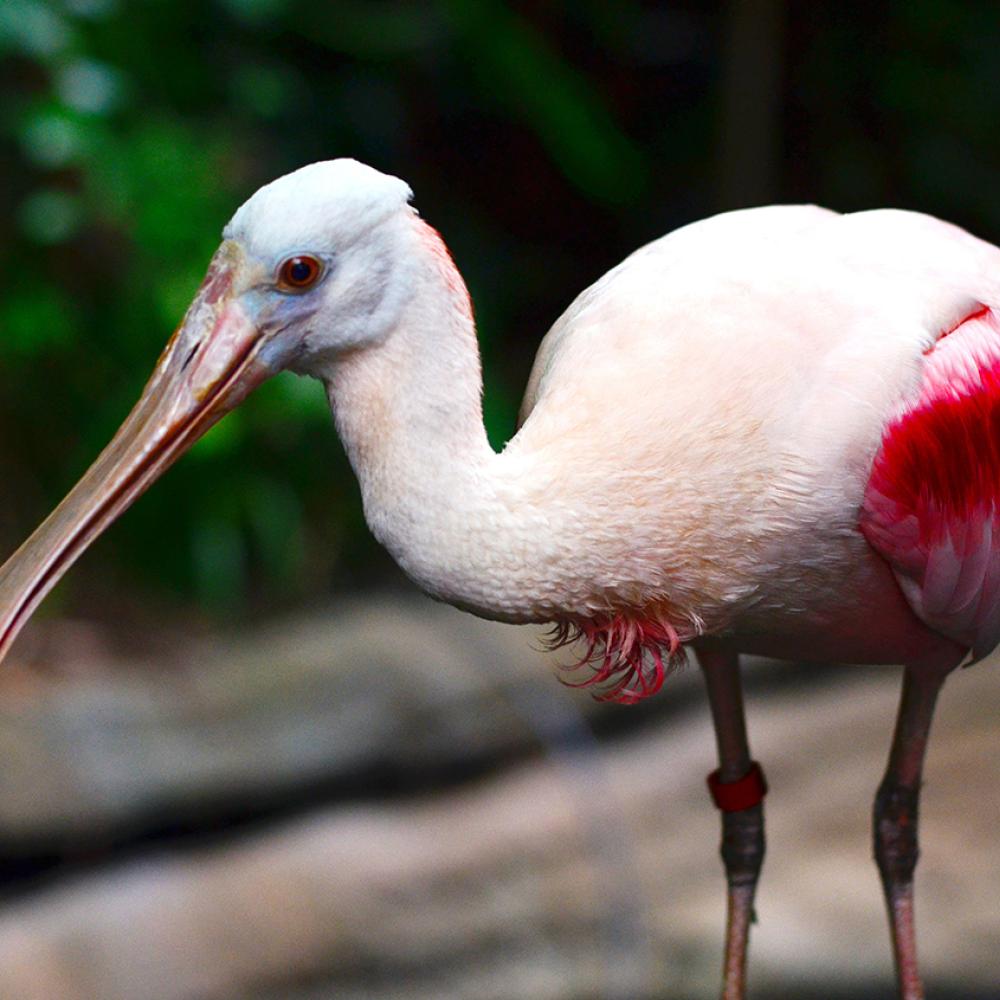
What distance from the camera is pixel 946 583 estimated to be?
5.14 ft

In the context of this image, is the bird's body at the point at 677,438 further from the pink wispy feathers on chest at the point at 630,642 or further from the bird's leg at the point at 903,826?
the bird's leg at the point at 903,826

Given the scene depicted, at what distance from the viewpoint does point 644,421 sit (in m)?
1.37

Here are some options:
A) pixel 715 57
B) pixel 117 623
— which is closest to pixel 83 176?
pixel 117 623

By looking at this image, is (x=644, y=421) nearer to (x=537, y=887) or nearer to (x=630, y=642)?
(x=630, y=642)

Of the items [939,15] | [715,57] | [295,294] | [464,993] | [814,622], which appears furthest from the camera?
[715,57]

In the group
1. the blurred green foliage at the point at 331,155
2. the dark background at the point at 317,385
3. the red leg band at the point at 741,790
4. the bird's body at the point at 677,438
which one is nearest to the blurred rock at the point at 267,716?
the dark background at the point at 317,385

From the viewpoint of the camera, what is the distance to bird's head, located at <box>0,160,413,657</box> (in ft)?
4.26

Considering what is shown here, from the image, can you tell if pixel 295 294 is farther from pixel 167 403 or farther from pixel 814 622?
pixel 814 622

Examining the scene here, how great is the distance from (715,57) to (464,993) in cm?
239

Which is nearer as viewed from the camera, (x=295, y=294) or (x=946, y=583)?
(x=295, y=294)

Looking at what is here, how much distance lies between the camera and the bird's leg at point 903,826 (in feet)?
5.95

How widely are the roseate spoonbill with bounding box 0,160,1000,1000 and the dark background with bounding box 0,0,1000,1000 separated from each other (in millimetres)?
1772

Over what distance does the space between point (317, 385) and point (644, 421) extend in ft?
6.47

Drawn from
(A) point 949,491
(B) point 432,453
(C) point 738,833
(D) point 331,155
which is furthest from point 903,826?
(D) point 331,155
